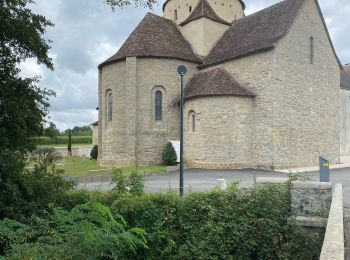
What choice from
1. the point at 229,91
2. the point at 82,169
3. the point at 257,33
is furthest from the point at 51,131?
the point at 257,33

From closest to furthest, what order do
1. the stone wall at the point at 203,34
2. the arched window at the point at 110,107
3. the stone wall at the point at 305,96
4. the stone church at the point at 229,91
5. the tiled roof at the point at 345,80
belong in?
the stone wall at the point at 305,96 → the stone church at the point at 229,91 → the arched window at the point at 110,107 → the stone wall at the point at 203,34 → the tiled roof at the point at 345,80

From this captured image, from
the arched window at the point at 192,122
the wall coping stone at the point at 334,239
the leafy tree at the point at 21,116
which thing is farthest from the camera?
the arched window at the point at 192,122

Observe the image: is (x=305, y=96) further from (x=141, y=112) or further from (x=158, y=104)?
(x=141, y=112)

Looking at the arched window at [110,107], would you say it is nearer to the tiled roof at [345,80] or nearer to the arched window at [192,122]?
the arched window at [192,122]

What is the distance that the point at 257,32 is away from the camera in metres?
25.2

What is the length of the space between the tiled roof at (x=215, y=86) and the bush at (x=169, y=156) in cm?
399

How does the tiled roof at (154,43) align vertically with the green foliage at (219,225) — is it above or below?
above

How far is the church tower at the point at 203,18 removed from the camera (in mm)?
28844

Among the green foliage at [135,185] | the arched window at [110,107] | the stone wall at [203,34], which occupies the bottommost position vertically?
the green foliage at [135,185]

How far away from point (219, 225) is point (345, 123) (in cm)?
3827

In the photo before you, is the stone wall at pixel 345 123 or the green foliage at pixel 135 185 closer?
the green foliage at pixel 135 185

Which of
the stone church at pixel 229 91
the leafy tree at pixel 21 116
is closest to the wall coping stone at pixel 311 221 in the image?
the leafy tree at pixel 21 116

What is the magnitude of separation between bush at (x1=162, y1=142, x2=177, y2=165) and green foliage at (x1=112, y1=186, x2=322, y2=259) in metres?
15.6

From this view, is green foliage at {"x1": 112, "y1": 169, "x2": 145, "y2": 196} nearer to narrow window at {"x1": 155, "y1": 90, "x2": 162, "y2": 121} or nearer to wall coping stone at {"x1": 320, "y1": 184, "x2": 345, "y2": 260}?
wall coping stone at {"x1": 320, "y1": 184, "x2": 345, "y2": 260}
